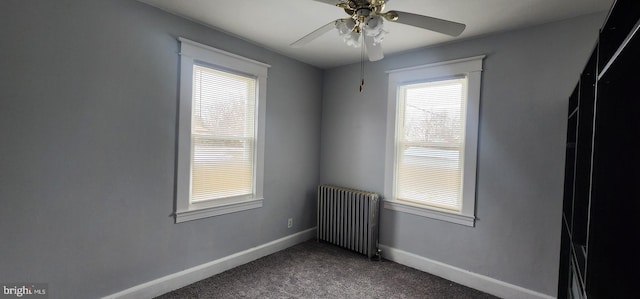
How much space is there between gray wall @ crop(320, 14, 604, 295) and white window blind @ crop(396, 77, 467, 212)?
21cm

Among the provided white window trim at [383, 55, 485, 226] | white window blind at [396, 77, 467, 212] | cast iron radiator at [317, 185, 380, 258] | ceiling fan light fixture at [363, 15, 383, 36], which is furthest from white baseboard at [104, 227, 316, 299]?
ceiling fan light fixture at [363, 15, 383, 36]

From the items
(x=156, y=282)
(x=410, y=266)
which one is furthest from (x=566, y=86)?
(x=156, y=282)

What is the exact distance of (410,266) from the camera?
10.1 ft

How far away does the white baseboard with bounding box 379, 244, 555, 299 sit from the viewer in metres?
2.42

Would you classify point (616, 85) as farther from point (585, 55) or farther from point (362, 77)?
point (362, 77)

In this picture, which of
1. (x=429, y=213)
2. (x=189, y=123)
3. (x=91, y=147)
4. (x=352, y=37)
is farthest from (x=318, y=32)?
(x=429, y=213)

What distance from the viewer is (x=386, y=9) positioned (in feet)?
7.02

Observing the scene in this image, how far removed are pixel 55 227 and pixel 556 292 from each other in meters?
3.79

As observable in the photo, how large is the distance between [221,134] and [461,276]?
2790 millimetres

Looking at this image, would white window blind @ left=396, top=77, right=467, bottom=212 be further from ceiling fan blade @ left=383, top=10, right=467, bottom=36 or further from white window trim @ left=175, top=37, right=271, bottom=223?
white window trim @ left=175, top=37, right=271, bottom=223

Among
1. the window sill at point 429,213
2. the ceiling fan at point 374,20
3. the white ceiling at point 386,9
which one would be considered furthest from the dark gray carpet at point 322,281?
the white ceiling at point 386,9

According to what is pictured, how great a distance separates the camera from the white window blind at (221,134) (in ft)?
8.57

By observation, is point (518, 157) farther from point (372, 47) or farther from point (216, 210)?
point (216, 210)

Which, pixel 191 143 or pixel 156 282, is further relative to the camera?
pixel 191 143
